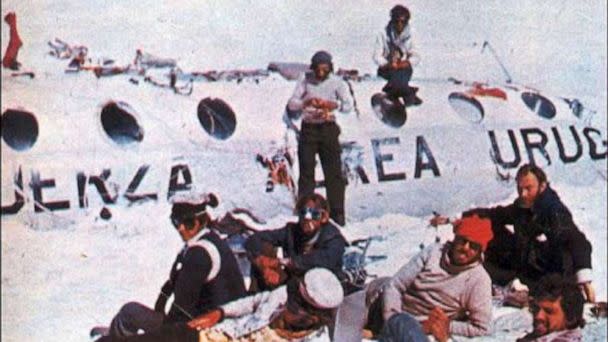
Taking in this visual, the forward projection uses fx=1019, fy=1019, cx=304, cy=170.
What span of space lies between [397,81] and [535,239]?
1.11ft

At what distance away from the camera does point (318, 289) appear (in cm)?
152

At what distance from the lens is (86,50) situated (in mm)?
1423

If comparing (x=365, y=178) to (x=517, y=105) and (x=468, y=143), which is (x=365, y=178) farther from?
(x=517, y=105)

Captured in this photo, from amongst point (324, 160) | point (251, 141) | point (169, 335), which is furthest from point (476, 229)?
point (169, 335)

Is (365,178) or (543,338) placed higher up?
(365,178)

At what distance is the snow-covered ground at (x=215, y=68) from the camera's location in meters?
1.40

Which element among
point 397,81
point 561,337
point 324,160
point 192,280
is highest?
point 397,81

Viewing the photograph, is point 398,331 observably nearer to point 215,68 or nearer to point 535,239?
point 535,239

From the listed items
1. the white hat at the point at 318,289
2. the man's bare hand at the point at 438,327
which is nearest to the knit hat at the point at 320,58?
the white hat at the point at 318,289

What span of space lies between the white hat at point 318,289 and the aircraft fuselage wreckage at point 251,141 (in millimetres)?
101

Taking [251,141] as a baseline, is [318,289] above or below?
below

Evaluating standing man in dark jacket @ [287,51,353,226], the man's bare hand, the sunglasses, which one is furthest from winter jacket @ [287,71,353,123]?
the man's bare hand

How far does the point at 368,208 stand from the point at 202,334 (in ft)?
1.04

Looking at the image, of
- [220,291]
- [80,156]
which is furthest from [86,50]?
[220,291]
